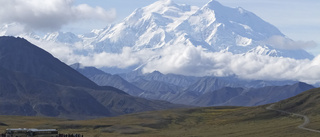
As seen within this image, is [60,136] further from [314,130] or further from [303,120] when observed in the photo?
[303,120]

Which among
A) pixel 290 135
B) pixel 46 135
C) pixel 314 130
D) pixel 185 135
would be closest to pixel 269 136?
pixel 290 135

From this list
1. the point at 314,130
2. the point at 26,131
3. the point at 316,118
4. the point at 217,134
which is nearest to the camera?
the point at 26,131

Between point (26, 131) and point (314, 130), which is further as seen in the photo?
point (314, 130)

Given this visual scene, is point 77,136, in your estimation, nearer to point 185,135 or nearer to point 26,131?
point 26,131

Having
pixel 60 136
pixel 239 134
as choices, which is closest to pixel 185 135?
pixel 239 134

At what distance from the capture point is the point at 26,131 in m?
124

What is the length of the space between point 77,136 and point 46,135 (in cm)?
2393

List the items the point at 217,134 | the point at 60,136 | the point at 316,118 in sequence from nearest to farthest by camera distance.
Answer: the point at 60,136 < the point at 217,134 < the point at 316,118

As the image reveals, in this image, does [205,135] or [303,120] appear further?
[303,120]

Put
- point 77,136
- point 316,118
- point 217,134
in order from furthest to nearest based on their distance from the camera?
point 316,118 → point 217,134 → point 77,136

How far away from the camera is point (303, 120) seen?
636 feet

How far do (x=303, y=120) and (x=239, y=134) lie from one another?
3900 cm

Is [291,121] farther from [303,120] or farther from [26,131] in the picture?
[26,131]

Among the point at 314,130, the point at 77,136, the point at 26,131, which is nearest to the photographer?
the point at 26,131
